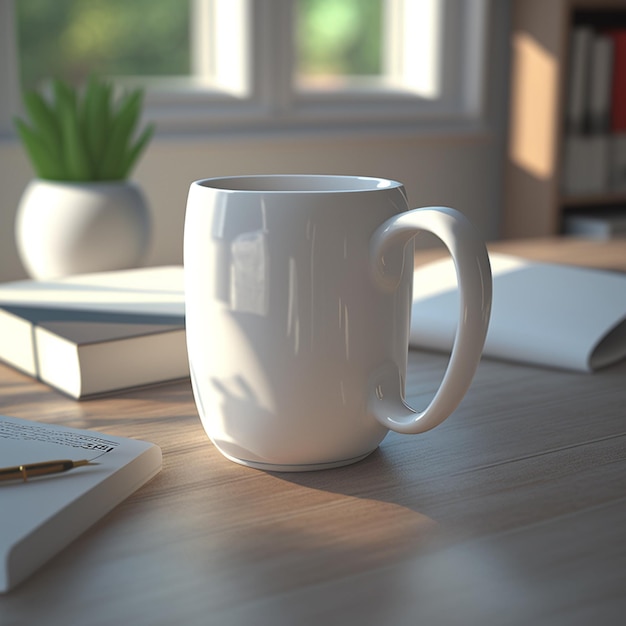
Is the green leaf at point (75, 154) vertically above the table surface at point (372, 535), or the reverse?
the green leaf at point (75, 154)

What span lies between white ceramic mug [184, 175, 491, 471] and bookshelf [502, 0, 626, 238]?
6.68 ft

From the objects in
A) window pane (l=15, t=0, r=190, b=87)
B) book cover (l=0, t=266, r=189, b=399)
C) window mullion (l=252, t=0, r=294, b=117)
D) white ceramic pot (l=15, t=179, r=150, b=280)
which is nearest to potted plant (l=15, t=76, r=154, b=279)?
white ceramic pot (l=15, t=179, r=150, b=280)

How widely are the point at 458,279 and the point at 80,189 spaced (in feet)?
2.60

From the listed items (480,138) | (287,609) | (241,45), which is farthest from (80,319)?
(480,138)

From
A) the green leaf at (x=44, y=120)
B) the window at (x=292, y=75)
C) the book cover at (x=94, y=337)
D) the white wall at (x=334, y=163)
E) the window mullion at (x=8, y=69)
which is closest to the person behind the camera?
the book cover at (x=94, y=337)

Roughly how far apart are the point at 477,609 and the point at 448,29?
2368 millimetres

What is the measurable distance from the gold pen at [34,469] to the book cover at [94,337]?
189mm

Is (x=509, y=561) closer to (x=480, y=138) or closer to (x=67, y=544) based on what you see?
(x=67, y=544)

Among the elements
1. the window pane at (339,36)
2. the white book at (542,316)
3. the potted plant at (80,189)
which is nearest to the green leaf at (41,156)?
the potted plant at (80,189)

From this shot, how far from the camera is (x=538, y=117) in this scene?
2.44 meters

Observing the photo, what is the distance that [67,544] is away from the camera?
43cm

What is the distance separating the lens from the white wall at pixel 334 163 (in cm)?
203

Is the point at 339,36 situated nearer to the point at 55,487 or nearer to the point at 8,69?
the point at 8,69

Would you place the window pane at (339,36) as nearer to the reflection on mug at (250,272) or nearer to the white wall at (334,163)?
the white wall at (334,163)
